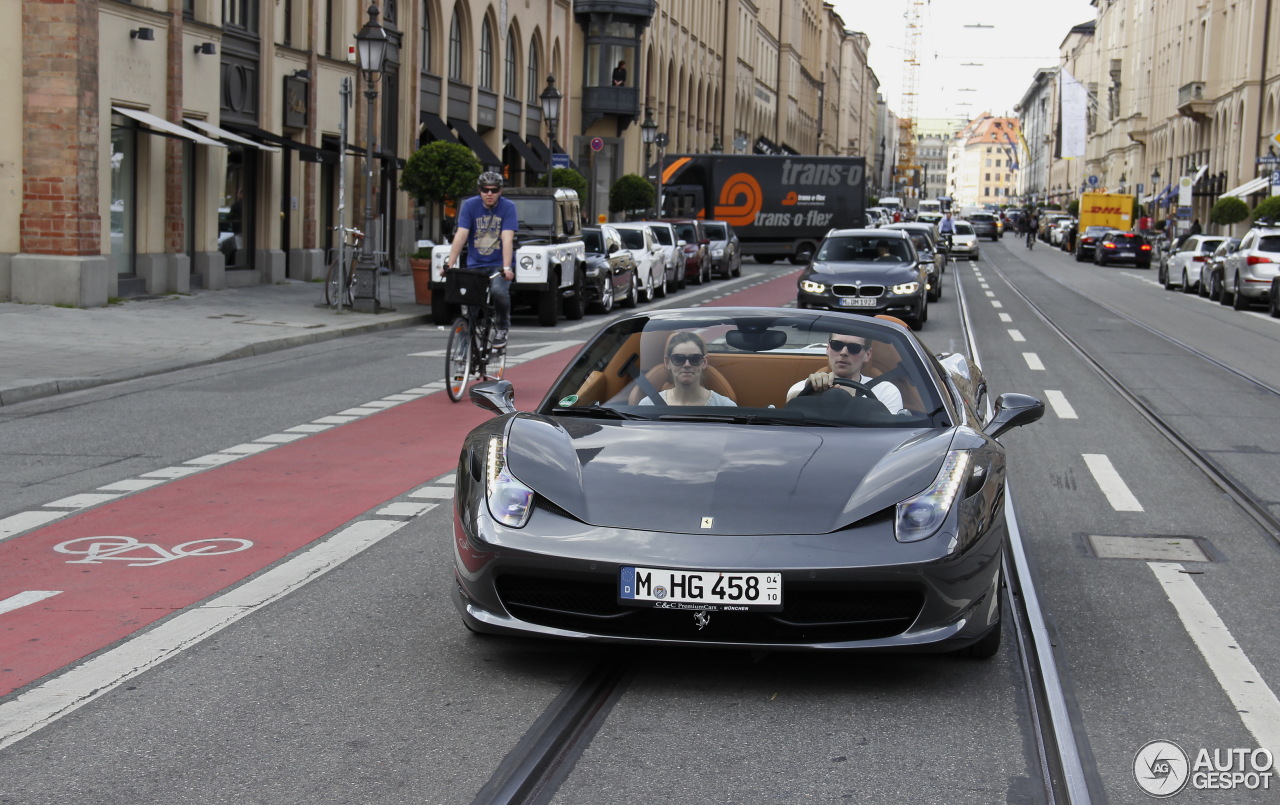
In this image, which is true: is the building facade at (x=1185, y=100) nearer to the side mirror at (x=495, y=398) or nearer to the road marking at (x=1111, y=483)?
the road marking at (x=1111, y=483)

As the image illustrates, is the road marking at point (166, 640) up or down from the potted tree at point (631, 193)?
down

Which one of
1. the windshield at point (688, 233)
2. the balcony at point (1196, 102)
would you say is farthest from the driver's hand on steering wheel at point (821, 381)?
the balcony at point (1196, 102)

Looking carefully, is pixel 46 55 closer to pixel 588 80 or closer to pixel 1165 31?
pixel 588 80

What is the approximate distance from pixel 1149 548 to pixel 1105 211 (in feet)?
241

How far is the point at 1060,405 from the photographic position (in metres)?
13.3

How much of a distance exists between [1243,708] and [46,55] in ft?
68.0

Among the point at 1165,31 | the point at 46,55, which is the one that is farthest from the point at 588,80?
the point at 1165,31

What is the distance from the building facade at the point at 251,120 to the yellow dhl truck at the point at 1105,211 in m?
29.3

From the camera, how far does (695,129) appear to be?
76.9 meters

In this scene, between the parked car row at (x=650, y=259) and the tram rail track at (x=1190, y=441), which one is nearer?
the tram rail track at (x=1190, y=441)

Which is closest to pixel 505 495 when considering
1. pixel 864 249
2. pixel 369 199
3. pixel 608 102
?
pixel 369 199

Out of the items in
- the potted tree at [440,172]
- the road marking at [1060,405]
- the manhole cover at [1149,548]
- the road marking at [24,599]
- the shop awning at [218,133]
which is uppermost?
the shop awning at [218,133]

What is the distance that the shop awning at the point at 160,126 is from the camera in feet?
77.0

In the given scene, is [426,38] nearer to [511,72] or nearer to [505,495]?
[511,72]
